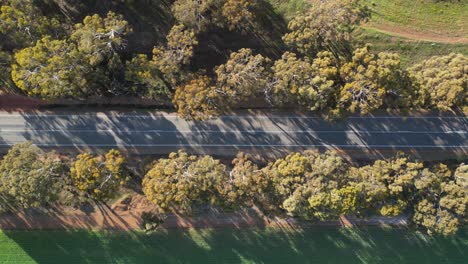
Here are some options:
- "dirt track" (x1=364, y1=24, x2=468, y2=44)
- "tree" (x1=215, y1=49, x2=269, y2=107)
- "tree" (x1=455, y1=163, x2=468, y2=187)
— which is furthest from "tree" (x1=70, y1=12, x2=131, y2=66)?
"tree" (x1=455, y1=163, x2=468, y2=187)

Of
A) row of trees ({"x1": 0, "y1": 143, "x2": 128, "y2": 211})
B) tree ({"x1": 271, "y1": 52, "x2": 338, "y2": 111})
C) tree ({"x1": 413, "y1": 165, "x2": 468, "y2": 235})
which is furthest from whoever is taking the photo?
tree ({"x1": 413, "y1": 165, "x2": 468, "y2": 235})

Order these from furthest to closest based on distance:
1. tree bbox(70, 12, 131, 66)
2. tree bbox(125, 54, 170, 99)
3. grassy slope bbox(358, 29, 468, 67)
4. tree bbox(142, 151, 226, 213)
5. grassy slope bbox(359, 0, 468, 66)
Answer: grassy slope bbox(359, 0, 468, 66)
grassy slope bbox(358, 29, 468, 67)
tree bbox(125, 54, 170, 99)
tree bbox(142, 151, 226, 213)
tree bbox(70, 12, 131, 66)

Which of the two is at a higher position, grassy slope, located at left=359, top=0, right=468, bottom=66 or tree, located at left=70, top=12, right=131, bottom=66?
tree, located at left=70, top=12, right=131, bottom=66

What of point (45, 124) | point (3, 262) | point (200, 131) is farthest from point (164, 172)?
point (3, 262)

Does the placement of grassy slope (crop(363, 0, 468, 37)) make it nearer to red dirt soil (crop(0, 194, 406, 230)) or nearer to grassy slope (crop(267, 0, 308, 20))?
grassy slope (crop(267, 0, 308, 20))

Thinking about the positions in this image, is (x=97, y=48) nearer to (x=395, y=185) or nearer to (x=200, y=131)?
(x=200, y=131)

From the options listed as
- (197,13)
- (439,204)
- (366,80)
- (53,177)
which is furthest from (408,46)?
(53,177)

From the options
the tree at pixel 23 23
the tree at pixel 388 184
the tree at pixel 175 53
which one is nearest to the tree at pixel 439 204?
the tree at pixel 388 184
